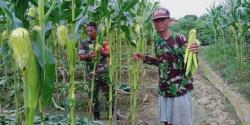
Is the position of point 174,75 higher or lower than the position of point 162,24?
lower

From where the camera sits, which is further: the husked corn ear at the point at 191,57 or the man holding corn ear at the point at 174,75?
the man holding corn ear at the point at 174,75

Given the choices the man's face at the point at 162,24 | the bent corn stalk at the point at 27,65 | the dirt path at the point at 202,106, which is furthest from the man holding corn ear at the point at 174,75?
the bent corn stalk at the point at 27,65

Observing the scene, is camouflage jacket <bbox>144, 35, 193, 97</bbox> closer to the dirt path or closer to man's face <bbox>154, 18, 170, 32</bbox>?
man's face <bbox>154, 18, 170, 32</bbox>

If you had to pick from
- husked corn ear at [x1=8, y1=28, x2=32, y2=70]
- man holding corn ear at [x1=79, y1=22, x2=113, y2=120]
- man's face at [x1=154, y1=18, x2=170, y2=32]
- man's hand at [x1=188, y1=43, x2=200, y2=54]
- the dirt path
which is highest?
man's face at [x1=154, y1=18, x2=170, y2=32]

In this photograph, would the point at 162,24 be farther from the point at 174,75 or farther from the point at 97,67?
the point at 97,67

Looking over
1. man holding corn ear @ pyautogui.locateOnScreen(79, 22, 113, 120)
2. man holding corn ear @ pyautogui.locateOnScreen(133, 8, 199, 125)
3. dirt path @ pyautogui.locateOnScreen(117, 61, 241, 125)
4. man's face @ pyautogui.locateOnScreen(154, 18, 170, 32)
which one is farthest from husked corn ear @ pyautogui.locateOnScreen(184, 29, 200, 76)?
dirt path @ pyautogui.locateOnScreen(117, 61, 241, 125)

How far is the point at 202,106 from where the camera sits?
7.19 metres

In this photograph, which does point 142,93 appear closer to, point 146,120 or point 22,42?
point 146,120

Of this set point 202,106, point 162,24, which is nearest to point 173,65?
point 162,24

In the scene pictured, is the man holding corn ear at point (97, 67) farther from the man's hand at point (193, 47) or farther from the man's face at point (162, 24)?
the man's hand at point (193, 47)

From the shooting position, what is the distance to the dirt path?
6.15m

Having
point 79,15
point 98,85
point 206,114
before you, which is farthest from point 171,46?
point 206,114

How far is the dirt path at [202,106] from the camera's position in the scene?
615 cm

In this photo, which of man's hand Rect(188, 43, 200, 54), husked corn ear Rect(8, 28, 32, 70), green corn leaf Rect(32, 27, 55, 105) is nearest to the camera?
husked corn ear Rect(8, 28, 32, 70)
